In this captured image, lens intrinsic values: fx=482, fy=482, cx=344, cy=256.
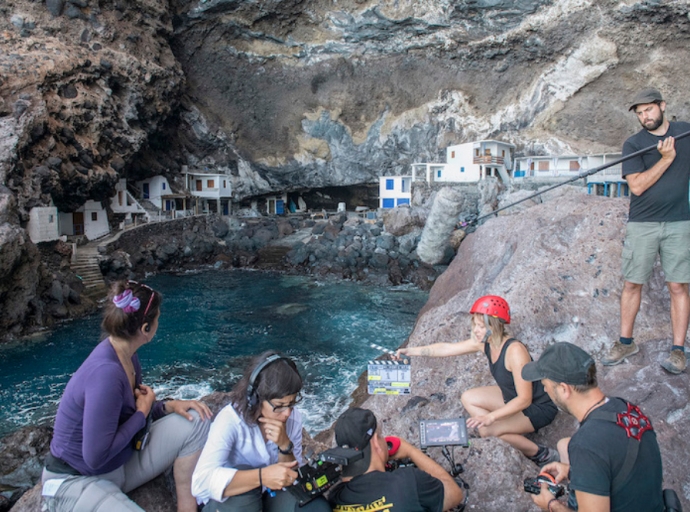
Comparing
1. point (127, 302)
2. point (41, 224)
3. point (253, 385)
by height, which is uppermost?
point (41, 224)

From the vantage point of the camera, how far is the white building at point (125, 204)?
34.8 meters

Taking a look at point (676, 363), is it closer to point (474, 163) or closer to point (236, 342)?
point (236, 342)

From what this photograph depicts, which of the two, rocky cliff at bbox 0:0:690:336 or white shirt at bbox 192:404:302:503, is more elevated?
rocky cliff at bbox 0:0:690:336

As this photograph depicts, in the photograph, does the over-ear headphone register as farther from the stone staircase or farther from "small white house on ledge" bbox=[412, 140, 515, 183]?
"small white house on ledge" bbox=[412, 140, 515, 183]

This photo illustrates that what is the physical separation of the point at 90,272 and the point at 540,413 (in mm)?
26135

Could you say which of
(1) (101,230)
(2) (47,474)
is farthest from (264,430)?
(1) (101,230)

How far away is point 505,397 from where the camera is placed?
478 cm

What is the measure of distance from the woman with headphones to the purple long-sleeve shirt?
584 mm

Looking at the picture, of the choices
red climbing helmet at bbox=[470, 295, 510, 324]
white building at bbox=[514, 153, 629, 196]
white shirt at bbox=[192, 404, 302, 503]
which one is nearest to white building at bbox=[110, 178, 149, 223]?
white building at bbox=[514, 153, 629, 196]

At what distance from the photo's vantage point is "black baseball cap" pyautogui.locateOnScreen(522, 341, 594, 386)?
2957 mm

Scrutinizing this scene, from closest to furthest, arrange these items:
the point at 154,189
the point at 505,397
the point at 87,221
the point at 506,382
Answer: the point at 506,382, the point at 505,397, the point at 87,221, the point at 154,189

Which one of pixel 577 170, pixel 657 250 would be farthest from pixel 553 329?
pixel 577 170

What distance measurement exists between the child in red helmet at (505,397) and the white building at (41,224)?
Result: 76.3 feet

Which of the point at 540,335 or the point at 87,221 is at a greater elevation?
the point at 87,221
